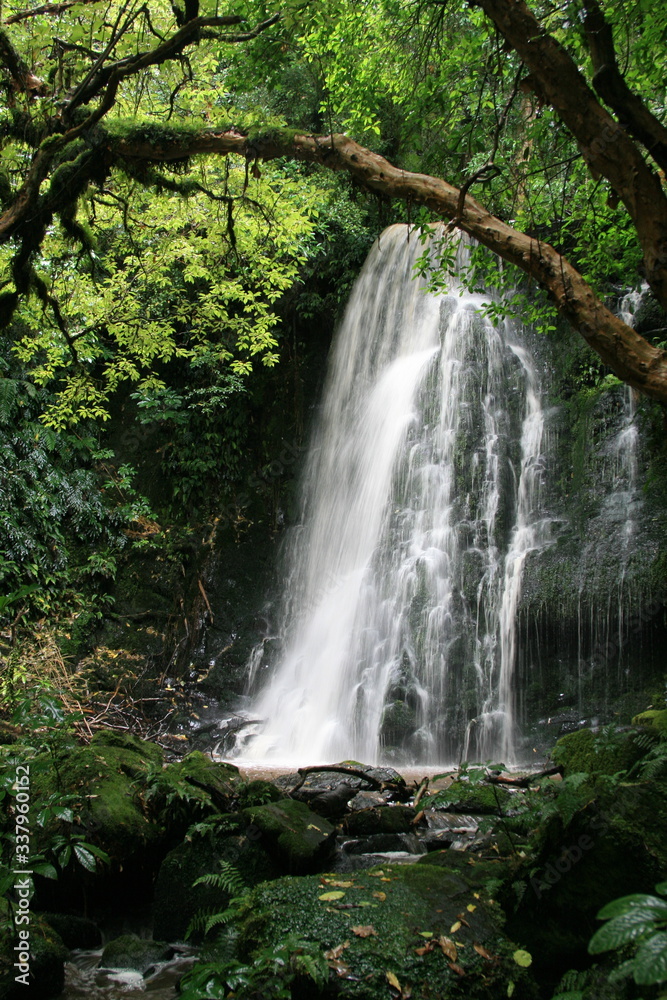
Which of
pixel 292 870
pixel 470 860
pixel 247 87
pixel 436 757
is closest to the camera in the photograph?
pixel 470 860

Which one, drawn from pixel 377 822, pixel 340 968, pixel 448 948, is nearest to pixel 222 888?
pixel 377 822

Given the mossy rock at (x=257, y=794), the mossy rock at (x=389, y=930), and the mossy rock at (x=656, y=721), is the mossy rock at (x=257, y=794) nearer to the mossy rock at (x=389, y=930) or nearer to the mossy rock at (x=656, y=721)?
the mossy rock at (x=389, y=930)

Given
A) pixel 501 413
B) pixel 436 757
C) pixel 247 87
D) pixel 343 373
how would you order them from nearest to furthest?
1. pixel 247 87
2. pixel 436 757
3. pixel 501 413
4. pixel 343 373

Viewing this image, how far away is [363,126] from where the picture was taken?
7738mm

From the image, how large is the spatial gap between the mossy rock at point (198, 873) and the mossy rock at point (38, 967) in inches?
24.7

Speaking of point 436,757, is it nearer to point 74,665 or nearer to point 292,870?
point 292,870

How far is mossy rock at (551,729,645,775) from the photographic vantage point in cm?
374

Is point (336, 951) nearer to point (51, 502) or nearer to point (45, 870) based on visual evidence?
point (45, 870)

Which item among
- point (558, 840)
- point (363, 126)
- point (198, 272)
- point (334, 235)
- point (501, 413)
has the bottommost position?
point (558, 840)

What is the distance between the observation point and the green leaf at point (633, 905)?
4.92ft

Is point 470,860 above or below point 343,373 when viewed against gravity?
below

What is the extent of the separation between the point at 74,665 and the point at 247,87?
811cm

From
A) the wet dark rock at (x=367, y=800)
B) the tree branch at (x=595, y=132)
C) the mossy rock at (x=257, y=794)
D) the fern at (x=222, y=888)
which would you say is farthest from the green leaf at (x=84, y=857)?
the tree branch at (x=595, y=132)

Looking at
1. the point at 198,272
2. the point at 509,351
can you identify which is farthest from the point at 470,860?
the point at 509,351
